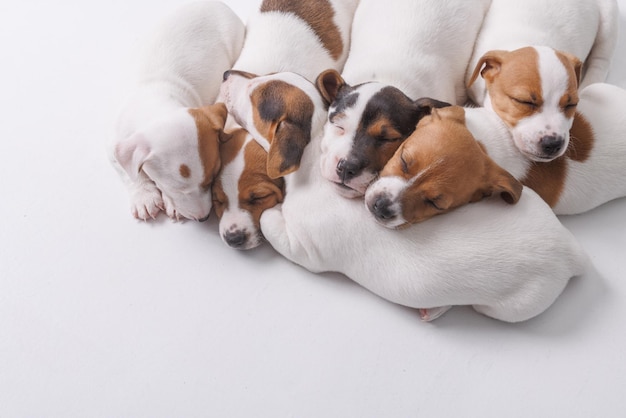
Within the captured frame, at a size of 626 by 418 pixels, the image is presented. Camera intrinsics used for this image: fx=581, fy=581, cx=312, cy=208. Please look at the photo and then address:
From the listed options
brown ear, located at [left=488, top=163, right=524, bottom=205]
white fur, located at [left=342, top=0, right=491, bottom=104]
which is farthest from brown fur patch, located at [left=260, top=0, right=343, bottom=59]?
brown ear, located at [left=488, top=163, right=524, bottom=205]

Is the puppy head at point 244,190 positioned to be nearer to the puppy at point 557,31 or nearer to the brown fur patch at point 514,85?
the brown fur patch at point 514,85

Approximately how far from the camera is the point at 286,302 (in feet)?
9.09

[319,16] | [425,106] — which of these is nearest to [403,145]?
[425,106]

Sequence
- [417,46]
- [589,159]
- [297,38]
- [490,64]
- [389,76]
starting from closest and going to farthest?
1. [589,159]
2. [490,64]
3. [389,76]
4. [417,46]
5. [297,38]

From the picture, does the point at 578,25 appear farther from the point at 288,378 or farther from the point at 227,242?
the point at 288,378

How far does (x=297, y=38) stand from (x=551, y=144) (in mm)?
1505

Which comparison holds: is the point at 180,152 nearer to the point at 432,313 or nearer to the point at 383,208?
the point at 383,208

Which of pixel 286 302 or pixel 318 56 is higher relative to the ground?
pixel 318 56

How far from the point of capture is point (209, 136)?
2.74m

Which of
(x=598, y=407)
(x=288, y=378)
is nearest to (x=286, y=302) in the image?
(x=288, y=378)

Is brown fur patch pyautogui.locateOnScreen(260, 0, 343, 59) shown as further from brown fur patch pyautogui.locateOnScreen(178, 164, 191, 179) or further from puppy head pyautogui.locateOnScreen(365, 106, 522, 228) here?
brown fur patch pyautogui.locateOnScreen(178, 164, 191, 179)

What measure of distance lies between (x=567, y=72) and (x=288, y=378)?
6.18ft

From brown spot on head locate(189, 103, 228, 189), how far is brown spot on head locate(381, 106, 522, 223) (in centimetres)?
82

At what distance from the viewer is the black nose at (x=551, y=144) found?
262cm
